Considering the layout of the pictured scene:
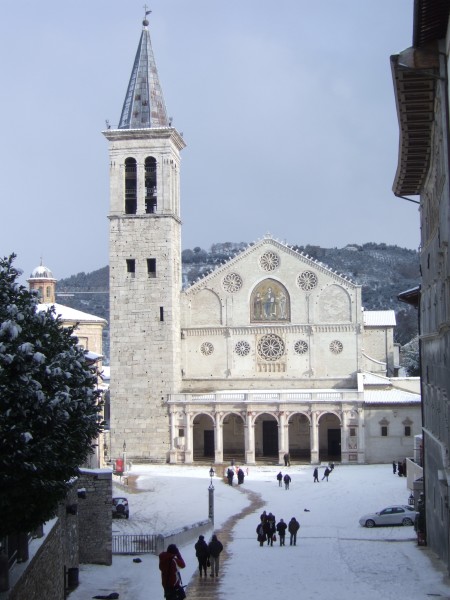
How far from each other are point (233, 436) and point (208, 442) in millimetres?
1536

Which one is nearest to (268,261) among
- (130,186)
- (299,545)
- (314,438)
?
(130,186)

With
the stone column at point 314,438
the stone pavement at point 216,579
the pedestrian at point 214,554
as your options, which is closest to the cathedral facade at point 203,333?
the stone column at point 314,438

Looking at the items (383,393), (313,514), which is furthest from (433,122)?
(383,393)

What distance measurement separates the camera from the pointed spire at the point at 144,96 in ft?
194

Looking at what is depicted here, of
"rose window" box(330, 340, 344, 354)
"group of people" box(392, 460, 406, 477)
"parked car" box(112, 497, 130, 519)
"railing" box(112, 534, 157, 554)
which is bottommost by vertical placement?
"railing" box(112, 534, 157, 554)

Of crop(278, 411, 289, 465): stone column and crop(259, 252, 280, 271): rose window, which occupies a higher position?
crop(259, 252, 280, 271): rose window

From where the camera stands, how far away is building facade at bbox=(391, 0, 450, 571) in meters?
15.7

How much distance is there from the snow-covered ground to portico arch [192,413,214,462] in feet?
20.2

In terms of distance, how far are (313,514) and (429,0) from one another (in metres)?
27.5

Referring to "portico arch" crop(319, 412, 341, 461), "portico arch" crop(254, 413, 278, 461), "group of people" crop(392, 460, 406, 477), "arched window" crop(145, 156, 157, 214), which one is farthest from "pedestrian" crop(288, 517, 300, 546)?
"arched window" crop(145, 156, 157, 214)

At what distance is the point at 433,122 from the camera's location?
19516mm

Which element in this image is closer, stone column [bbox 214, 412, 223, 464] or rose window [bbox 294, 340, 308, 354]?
stone column [bbox 214, 412, 223, 464]

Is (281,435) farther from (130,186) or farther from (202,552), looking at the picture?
(202,552)

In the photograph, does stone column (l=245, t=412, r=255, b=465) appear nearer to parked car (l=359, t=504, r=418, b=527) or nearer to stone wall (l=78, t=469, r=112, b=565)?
parked car (l=359, t=504, r=418, b=527)
